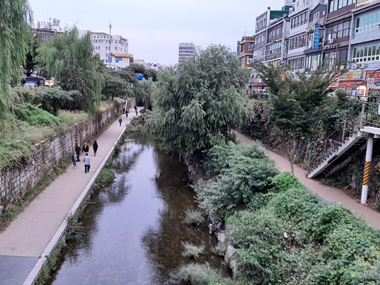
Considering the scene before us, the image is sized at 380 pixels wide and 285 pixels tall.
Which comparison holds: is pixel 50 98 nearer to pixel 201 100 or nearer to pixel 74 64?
pixel 74 64

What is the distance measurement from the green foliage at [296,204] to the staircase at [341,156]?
4078 mm

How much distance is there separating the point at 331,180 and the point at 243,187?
5738mm

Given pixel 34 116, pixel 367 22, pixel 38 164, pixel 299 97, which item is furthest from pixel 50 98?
pixel 367 22

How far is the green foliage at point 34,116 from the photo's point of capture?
19086 millimetres

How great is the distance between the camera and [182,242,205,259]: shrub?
38.3 ft

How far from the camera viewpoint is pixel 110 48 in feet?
370

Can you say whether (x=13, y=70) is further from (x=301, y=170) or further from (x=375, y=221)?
(x=301, y=170)

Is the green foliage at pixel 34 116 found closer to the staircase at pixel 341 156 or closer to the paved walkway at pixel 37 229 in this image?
the paved walkway at pixel 37 229

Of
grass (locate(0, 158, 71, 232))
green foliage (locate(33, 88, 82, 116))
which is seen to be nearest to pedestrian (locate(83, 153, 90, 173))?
grass (locate(0, 158, 71, 232))

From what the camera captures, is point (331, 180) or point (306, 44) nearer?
point (331, 180)

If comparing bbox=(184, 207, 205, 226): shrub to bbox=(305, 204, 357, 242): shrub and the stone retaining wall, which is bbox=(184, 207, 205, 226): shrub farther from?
the stone retaining wall

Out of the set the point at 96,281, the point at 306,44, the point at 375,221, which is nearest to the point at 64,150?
the point at 96,281

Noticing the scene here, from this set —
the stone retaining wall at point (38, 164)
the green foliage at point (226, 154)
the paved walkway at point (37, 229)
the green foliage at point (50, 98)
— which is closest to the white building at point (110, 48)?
the green foliage at point (50, 98)

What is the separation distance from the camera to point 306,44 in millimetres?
34906
